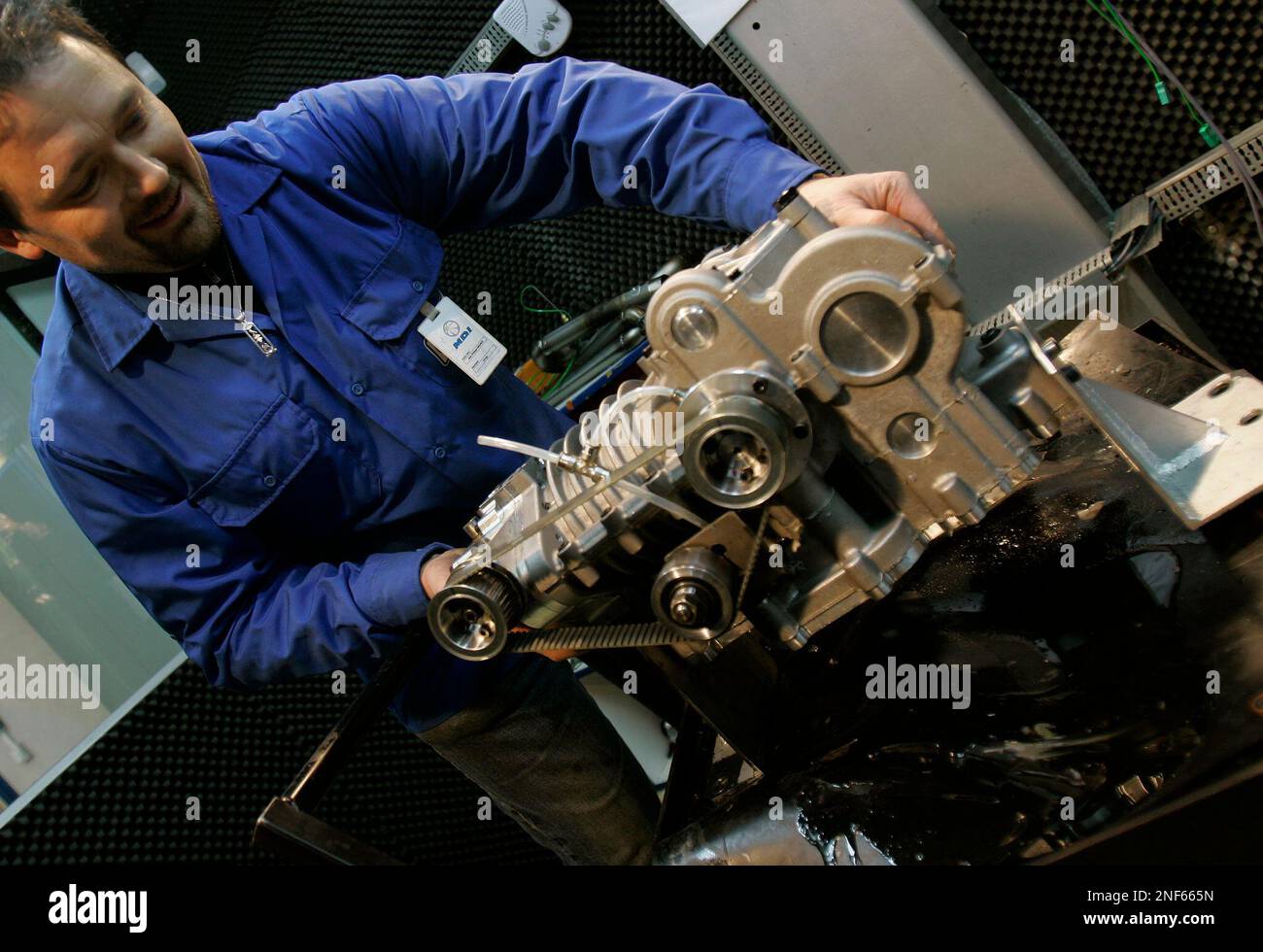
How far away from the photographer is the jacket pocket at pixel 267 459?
1.73 m

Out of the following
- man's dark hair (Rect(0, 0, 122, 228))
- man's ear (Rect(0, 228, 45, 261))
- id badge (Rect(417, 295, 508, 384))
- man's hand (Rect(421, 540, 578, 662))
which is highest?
man's dark hair (Rect(0, 0, 122, 228))

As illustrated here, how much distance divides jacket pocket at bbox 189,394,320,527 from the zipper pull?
8cm

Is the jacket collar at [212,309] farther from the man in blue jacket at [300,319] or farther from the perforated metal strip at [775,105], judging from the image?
the perforated metal strip at [775,105]

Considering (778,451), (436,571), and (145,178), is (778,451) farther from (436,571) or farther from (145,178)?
(145,178)

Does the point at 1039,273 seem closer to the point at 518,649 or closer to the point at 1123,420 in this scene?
the point at 1123,420

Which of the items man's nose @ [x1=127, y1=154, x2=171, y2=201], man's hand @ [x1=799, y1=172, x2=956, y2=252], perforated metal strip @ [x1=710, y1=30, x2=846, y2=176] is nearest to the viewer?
man's hand @ [x1=799, y1=172, x2=956, y2=252]

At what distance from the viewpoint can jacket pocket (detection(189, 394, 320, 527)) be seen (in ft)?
5.66

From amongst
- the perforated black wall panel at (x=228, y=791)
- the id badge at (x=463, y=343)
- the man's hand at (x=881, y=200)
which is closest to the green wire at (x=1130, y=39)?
the man's hand at (x=881, y=200)

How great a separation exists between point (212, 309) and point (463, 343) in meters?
0.43

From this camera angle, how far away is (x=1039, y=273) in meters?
2.21

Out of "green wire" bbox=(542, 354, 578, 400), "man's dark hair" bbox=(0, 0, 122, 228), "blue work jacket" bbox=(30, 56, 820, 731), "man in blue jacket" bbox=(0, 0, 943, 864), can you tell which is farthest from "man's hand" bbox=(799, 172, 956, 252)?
"green wire" bbox=(542, 354, 578, 400)

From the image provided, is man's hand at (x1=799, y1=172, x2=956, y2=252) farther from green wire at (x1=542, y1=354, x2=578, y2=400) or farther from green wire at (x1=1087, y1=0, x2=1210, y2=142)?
green wire at (x1=542, y1=354, x2=578, y2=400)

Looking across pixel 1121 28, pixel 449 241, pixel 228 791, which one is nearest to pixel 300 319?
pixel 449 241

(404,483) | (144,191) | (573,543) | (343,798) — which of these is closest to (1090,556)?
(573,543)
